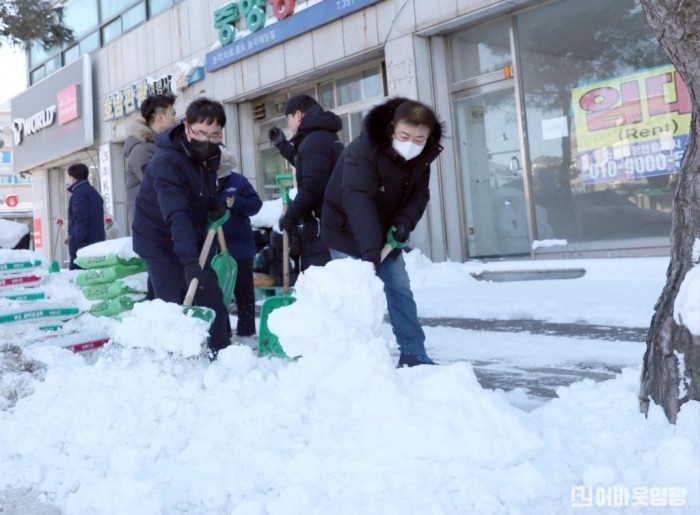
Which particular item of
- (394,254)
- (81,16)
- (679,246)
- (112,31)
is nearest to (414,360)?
(394,254)

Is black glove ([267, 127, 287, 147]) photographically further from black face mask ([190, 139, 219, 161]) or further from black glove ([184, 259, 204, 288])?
black glove ([184, 259, 204, 288])

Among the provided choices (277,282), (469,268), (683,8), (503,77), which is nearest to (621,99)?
(503,77)

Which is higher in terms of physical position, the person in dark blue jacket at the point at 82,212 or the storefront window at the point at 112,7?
the storefront window at the point at 112,7

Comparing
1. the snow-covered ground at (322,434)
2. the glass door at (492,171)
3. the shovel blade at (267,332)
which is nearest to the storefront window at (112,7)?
the glass door at (492,171)

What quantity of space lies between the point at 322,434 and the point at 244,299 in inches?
126

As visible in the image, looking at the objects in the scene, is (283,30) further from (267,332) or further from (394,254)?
(394,254)

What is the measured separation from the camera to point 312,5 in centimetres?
1006

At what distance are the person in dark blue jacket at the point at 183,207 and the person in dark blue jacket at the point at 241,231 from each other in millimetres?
768

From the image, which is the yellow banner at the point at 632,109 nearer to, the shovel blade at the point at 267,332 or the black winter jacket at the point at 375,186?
the black winter jacket at the point at 375,186

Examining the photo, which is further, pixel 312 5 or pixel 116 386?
pixel 312 5

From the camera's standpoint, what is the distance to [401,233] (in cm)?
364

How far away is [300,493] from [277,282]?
16.5ft

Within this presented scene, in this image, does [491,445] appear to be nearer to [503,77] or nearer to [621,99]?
[621,99]

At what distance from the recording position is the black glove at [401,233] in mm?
3648
